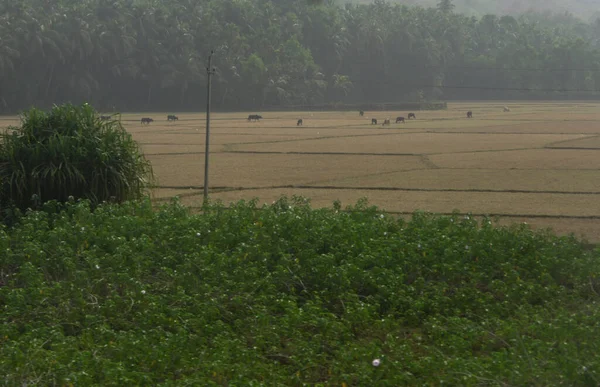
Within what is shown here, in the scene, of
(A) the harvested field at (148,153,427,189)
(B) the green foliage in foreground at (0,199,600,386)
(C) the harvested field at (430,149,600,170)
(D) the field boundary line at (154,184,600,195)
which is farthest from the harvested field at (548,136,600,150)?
(B) the green foliage in foreground at (0,199,600,386)

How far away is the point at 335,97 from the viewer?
7881cm

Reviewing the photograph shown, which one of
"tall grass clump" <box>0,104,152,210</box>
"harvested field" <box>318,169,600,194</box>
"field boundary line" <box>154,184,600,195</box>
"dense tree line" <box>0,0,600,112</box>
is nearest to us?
"tall grass clump" <box>0,104,152,210</box>

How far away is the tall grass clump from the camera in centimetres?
1217

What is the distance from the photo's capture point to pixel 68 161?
40.2ft

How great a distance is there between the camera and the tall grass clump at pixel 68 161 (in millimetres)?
12172

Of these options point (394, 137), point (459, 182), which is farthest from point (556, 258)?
point (394, 137)

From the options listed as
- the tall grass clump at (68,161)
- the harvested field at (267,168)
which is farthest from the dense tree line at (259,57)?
the tall grass clump at (68,161)

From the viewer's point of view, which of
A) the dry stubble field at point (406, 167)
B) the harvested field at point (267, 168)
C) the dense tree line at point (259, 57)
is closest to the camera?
the dry stubble field at point (406, 167)

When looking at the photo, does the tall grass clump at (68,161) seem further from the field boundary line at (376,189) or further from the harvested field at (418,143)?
the harvested field at (418,143)

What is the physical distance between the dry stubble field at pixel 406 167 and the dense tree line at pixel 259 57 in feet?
50.6

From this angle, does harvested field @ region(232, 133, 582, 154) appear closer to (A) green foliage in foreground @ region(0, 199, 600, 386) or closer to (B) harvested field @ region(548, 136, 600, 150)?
(B) harvested field @ region(548, 136, 600, 150)

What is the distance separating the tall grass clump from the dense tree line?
34.8 m

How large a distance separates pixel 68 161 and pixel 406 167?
1394 cm

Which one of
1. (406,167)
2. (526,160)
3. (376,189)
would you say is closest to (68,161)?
(376,189)
